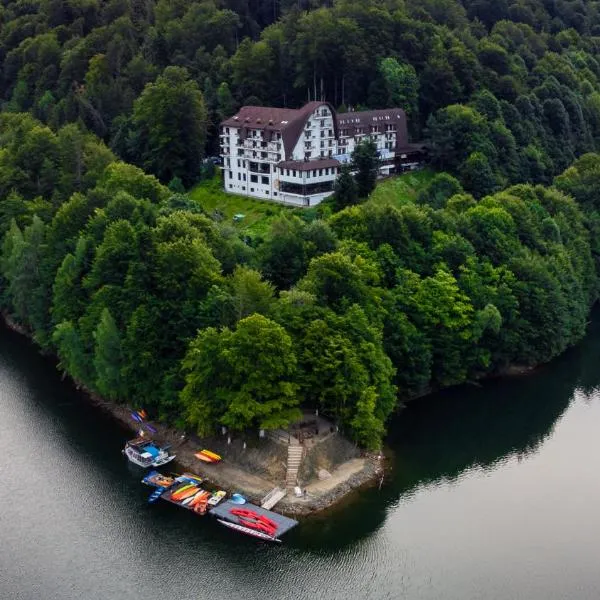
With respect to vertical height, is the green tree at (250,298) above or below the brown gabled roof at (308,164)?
below

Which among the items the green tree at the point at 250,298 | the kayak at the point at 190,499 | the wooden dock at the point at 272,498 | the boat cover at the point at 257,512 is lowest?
the kayak at the point at 190,499

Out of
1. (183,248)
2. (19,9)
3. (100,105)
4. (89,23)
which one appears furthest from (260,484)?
(19,9)

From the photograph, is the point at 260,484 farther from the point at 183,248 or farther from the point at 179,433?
the point at 183,248

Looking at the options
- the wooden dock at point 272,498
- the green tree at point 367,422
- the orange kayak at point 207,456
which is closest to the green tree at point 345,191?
the green tree at point 367,422

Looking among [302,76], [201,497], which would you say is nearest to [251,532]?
[201,497]

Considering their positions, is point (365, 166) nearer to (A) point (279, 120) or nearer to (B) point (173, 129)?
(A) point (279, 120)

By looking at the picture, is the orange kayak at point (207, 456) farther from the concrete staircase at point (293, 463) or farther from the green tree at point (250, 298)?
the green tree at point (250, 298)

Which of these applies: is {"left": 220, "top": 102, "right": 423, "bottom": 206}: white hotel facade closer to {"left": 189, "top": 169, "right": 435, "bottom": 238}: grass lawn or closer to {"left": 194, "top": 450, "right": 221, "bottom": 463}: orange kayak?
{"left": 189, "top": 169, "right": 435, "bottom": 238}: grass lawn
